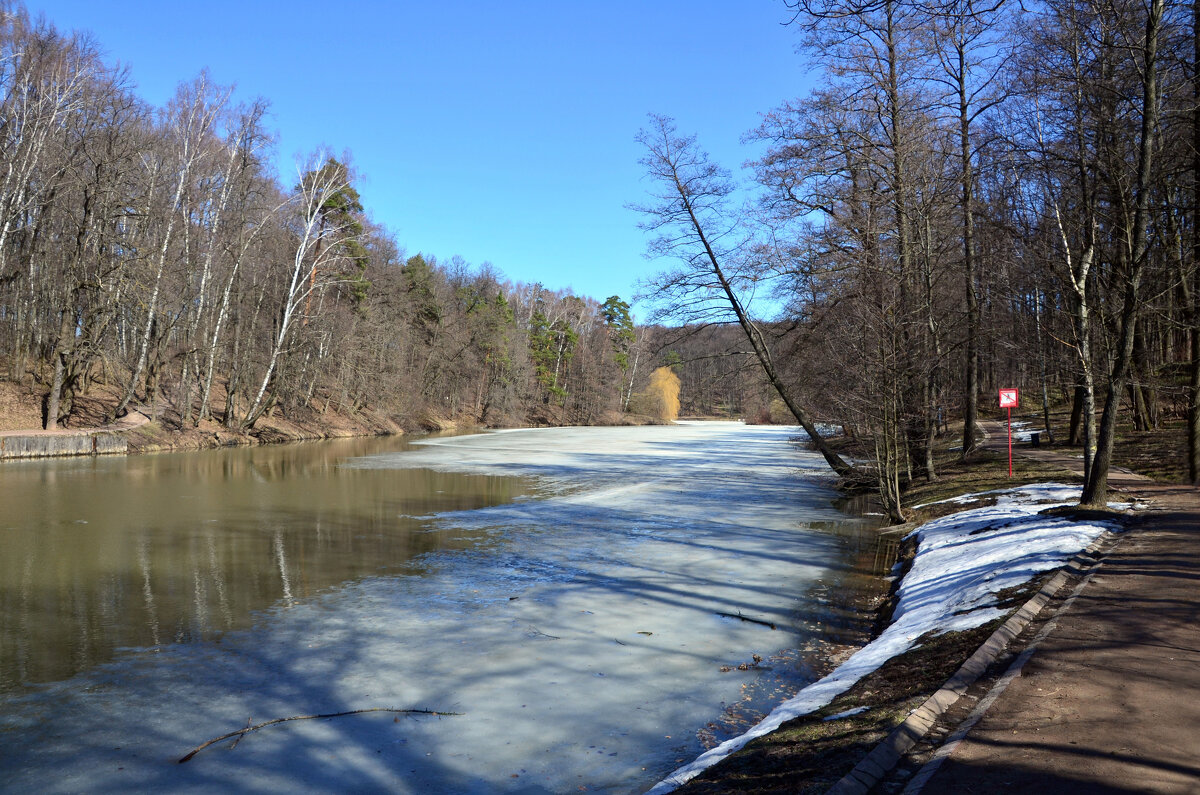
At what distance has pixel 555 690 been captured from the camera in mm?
5766

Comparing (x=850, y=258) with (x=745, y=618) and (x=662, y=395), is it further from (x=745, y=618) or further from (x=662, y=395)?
(x=662, y=395)

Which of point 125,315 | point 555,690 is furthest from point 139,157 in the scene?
point 555,690

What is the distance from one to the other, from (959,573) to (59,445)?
88.1ft

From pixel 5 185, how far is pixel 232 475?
13316 mm

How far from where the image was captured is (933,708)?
411 cm

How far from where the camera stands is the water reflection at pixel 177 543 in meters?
7.06

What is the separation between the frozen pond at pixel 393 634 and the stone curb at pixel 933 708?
139cm

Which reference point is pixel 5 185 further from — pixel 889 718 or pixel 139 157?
pixel 889 718

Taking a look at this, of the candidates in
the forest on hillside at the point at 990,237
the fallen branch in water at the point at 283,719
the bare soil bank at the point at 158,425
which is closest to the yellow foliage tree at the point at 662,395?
the bare soil bank at the point at 158,425

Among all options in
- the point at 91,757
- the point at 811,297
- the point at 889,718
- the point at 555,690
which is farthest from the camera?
the point at 811,297

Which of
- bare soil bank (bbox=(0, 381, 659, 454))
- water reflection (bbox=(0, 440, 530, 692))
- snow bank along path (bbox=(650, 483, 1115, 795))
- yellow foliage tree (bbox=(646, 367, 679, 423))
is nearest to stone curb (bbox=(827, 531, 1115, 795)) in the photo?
snow bank along path (bbox=(650, 483, 1115, 795))

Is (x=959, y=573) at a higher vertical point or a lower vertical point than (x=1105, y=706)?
lower

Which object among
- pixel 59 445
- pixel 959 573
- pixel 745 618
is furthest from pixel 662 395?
pixel 745 618

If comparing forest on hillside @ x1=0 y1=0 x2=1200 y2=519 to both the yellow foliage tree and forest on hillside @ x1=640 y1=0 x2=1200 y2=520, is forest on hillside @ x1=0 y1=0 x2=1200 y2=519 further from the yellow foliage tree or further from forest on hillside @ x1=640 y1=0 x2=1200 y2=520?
the yellow foliage tree
